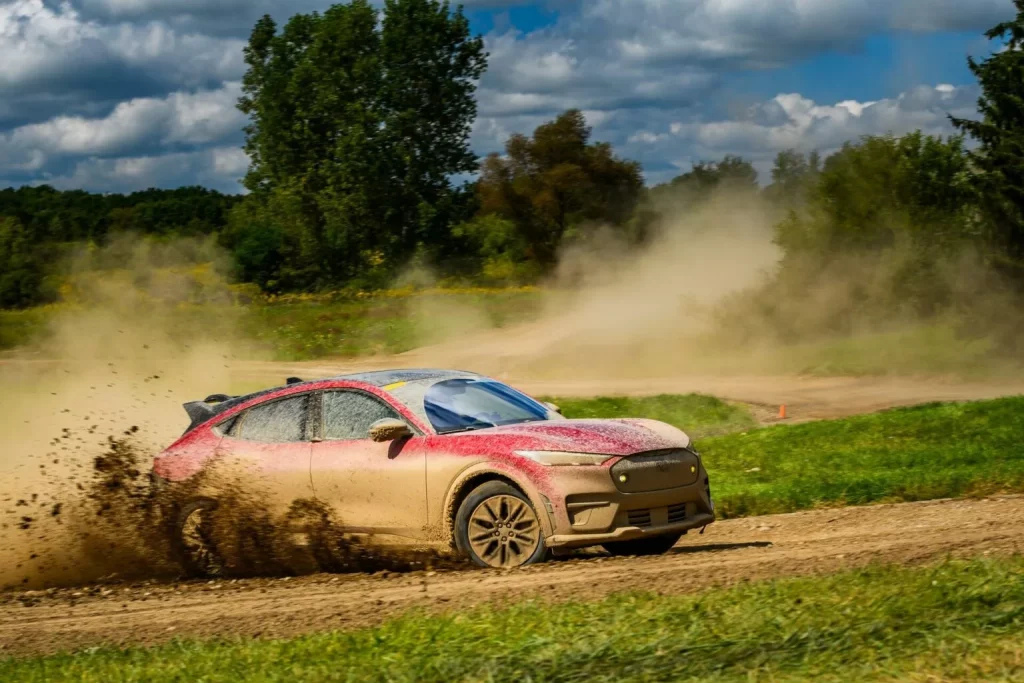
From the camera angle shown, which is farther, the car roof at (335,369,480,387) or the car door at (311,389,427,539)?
the car roof at (335,369,480,387)

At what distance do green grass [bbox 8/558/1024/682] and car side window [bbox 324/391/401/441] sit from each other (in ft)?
9.45

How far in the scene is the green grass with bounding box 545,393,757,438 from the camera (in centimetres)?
2302

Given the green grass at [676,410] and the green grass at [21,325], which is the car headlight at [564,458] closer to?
the green grass at [676,410]

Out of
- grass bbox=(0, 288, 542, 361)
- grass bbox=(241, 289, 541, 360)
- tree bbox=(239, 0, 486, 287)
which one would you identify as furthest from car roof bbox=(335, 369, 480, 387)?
tree bbox=(239, 0, 486, 287)

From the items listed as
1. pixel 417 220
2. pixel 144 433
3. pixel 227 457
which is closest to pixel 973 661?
pixel 227 457

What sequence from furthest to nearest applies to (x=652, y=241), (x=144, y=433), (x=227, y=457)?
(x=652, y=241), (x=144, y=433), (x=227, y=457)

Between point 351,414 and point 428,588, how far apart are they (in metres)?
2.06

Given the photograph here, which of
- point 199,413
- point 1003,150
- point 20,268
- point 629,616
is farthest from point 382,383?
point 20,268

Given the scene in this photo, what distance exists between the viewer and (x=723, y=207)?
1571 inches

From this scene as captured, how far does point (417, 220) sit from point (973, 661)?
56.5 meters

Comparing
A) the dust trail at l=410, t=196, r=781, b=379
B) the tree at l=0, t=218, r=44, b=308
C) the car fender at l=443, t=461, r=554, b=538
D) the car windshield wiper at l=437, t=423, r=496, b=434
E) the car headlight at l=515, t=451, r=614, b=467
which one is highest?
the tree at l=0, t=218, r=44, b=308

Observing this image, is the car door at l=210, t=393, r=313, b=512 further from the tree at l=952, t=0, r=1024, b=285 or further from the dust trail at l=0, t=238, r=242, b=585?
the tree at l=952, t=0, r=1024, b=285

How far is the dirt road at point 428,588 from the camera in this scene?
23.6 ft

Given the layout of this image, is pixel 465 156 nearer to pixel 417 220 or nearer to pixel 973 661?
pixel 417 220
